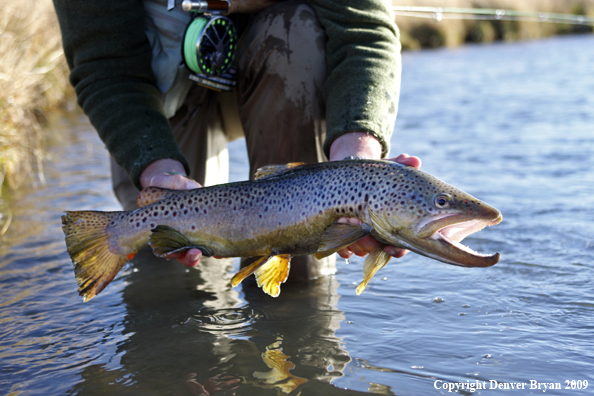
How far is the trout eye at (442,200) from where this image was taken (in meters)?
2.34

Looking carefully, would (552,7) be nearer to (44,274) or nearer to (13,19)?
(13,19)

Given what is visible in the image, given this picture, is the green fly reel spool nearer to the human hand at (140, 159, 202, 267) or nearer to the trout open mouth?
the human hand at (140, 159, 202, 267)

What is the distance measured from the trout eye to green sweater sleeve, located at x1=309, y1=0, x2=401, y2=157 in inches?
25.8

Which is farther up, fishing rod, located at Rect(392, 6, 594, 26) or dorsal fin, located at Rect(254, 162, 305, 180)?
fishing rod, located at Rect(392, 6, 594, 26)

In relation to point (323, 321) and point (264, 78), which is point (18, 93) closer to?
point (264, 78)

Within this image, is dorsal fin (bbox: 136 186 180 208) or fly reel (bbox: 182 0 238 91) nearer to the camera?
dorsal fin (bbox: 136 186 180 208)

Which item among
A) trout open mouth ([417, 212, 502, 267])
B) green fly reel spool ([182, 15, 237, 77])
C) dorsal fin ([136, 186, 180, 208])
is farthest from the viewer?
green fly reel spool ([182, 15, 237, 77])

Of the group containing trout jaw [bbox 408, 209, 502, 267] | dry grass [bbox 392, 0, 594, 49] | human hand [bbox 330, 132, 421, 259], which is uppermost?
dry grass [bbox 392, 0, 594, 49]

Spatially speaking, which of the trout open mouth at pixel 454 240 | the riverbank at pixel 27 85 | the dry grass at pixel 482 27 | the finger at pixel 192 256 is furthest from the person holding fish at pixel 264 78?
the dry grass at pixel 482 27

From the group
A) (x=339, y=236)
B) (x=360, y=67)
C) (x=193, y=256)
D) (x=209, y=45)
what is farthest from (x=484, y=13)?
(x=193, y=256)

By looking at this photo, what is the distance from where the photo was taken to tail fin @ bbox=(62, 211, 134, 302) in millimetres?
2691

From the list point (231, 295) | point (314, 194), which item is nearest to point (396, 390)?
point (314, 194)

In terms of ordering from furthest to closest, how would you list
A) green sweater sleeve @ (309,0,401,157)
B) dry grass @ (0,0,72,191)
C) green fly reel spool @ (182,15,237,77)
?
dry grass @ (0,0,72,191) → green fly reel spool @ (182,15,237,77) → green sweater sleeve @ (309,0,401,157)

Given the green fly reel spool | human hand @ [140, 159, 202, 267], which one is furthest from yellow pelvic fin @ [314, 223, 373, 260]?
the green fly reel spool
